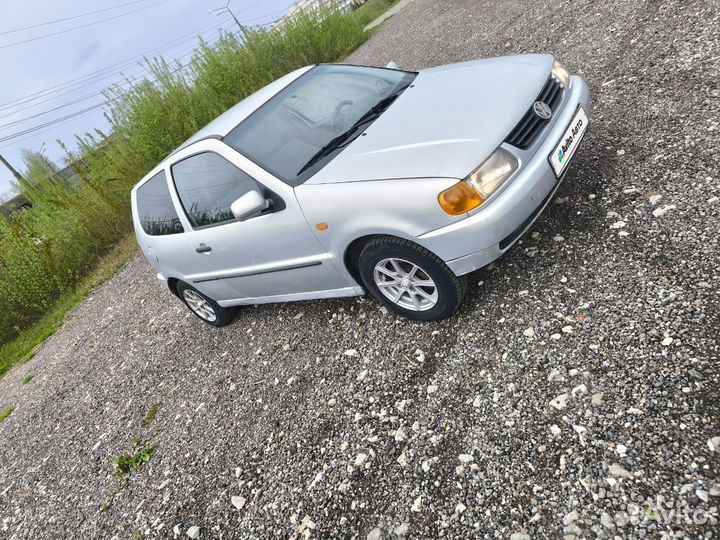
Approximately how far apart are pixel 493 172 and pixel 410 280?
0.89 metres

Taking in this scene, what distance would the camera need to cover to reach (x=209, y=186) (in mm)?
3711

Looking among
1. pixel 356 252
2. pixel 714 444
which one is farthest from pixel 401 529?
pixel 356 252

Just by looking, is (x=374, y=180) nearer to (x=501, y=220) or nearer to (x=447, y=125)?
(x=447, y=125)

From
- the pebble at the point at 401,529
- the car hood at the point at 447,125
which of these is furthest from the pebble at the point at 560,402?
the car hood at the point at 447,125

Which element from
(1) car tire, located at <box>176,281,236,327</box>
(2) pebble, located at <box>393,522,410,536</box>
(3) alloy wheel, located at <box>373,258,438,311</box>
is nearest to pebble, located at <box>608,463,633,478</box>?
(2) pebble, located at <box>393,522,410,536</box>

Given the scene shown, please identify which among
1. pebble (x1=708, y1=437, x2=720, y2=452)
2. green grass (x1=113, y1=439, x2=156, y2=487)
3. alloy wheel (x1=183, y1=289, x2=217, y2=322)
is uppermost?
alloy wheel (x1=183, y1=289, x2=217, y2=322)

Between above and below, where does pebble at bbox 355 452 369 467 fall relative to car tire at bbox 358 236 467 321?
below

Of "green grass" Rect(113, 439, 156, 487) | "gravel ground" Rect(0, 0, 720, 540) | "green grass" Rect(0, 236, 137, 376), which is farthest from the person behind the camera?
"green grass" Rect(0, 236, 137, 376)

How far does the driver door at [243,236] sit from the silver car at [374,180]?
0.4 inches

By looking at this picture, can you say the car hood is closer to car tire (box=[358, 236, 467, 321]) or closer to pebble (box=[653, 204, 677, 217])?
car tire (box=[358, 236, 467, 321])

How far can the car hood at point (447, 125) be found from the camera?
9.07 feet

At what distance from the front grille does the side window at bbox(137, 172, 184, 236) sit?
285 cm

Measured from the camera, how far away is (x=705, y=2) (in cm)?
529

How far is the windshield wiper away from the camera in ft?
10.8
